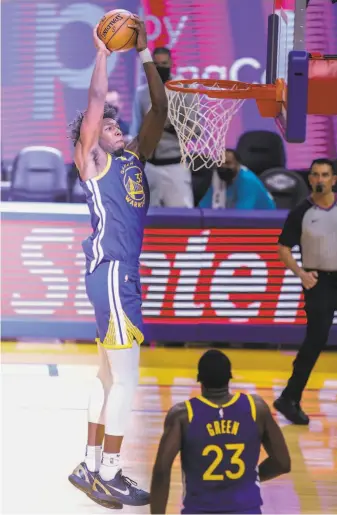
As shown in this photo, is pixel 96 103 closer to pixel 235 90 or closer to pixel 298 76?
pixel 298 76

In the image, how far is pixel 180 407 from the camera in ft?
16.0

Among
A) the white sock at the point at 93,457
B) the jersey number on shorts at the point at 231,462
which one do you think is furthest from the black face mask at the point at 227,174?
the jersey number on shorts at the point at 231,462

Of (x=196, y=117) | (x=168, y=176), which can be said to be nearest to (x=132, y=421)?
(x=196, y=117)

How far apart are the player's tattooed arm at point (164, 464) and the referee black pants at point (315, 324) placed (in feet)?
12.7

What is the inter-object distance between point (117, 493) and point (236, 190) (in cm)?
488

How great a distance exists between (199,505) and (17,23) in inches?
450

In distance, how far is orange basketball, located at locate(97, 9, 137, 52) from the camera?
6.80 m

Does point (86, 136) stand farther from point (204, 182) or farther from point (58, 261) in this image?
point (204, 182)

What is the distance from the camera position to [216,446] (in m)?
4.79

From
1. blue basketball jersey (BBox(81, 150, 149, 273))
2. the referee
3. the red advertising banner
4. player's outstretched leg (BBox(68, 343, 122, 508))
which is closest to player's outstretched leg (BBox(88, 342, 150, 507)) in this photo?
player's outstretched leg (BBox(68, 343, 122, 508))

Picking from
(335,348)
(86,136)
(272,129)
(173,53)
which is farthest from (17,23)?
(86,136)

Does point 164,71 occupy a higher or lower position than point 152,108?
lower

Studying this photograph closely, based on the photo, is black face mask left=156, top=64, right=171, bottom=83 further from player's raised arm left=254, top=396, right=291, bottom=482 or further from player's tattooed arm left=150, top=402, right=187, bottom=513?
player's tattooed arm left=150, top=402, right=187, bottom=513

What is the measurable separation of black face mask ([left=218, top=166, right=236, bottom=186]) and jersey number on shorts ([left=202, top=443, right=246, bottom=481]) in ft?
20.9
